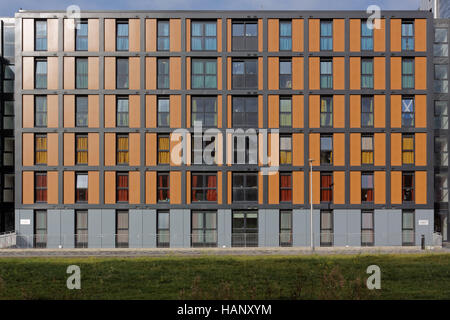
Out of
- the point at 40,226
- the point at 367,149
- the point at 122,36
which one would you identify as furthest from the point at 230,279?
the point at 122,36

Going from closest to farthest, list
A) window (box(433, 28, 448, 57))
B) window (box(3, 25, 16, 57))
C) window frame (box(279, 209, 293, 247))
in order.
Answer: window frame (box(279, 209, 293, 247)) → window (box(433, 28, 448, 57)) → window (box(3, 25, 16, 57))

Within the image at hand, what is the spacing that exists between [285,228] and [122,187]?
13891mm

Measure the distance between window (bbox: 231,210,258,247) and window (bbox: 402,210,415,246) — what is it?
12.1 m

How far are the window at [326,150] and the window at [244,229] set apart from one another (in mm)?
7216

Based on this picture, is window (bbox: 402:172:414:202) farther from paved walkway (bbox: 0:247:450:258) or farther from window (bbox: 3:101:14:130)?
window (bbox: 3:101:14:130)

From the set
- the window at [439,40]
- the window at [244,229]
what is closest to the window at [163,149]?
the window at [244,229]

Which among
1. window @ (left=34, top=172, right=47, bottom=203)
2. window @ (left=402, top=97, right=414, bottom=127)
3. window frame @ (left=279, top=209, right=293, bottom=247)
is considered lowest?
Result: window frame @ (left=279, top=209, right=293, bottom=247)

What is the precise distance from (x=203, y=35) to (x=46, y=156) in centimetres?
1655

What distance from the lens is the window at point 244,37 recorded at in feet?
108

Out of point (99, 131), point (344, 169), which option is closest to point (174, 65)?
point (99, 131)

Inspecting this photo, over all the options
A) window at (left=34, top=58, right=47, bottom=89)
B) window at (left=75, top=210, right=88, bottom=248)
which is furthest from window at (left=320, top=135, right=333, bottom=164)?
window at (left=34, top=58, right=47, bottom=89)

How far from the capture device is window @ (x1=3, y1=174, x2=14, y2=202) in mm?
35812

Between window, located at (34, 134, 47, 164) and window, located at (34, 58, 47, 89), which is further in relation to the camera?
window, located at (34, 58, 47, 89)
